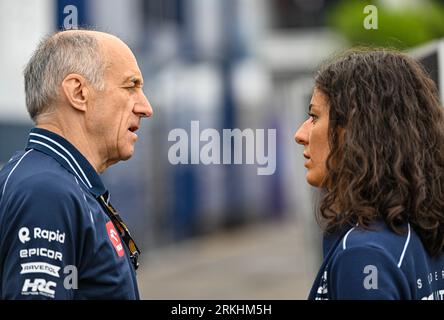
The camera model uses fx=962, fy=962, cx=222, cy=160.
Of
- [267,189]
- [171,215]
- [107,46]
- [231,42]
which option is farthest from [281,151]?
[107,46]

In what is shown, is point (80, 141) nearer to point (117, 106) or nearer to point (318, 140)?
point (117, 106)

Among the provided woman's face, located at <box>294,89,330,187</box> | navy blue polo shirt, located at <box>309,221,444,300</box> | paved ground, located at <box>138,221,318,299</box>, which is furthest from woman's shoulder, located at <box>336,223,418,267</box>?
paved ground, located at <box>138,221,318,299</box>

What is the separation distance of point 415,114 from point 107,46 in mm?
1059

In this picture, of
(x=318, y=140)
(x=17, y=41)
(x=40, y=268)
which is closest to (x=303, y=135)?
(x=318, y=140)

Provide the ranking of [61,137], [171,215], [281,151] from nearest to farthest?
[61,137]
[171,215]
[281,151]

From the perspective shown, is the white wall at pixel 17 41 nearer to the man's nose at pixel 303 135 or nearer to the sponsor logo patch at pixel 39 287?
the man's nose at pixel 303 135

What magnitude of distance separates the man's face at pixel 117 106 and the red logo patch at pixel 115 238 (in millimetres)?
324

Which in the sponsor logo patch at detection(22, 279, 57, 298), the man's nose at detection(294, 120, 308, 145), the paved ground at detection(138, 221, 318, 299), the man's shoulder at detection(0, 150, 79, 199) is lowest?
the paved ground at detection(138, 221, 318, 299)

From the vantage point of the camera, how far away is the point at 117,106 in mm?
3223

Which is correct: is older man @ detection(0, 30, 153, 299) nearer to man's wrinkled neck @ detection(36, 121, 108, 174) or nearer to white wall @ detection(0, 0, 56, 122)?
man's wrinkled neck @ detection(36, 121, 108, 174)

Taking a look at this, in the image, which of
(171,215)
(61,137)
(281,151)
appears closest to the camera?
(61,137)

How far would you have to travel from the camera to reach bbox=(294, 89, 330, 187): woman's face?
113 inches

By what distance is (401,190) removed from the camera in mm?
2686
